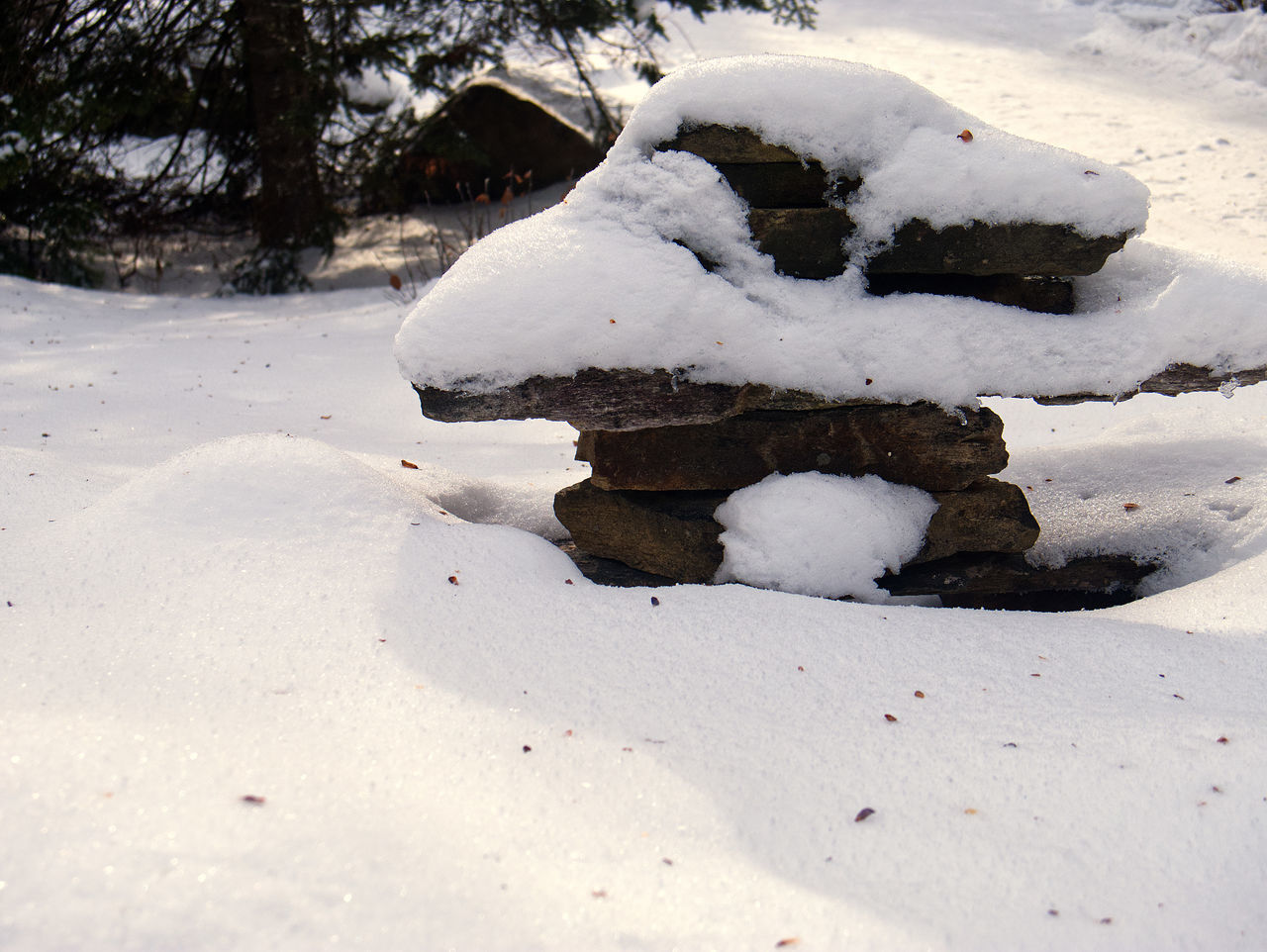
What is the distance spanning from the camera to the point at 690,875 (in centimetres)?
145

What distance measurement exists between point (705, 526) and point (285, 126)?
571 cm

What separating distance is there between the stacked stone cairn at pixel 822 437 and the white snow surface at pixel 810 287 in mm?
51

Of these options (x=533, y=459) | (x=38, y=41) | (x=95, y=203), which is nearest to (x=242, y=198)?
(x=95, y=203)

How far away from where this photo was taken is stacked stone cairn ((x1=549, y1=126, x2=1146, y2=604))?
2471mm

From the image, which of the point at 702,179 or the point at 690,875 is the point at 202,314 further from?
the point at 690,875

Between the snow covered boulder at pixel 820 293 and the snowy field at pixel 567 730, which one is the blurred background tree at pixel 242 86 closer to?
the snowy field at pixel 567 730

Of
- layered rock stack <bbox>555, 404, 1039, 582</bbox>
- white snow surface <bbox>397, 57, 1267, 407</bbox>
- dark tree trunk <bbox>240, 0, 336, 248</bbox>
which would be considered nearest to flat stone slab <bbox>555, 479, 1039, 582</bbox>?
layered rock stack <bbox>555, 404, 1039, 582</bbox>

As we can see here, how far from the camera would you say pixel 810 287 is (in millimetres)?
2529

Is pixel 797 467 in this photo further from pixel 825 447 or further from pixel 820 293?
pixel 820 293

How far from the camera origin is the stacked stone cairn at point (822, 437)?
247 cm

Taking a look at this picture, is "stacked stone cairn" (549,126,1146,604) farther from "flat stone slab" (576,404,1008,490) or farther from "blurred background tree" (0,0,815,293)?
"blurred background tree" (0,0,815,293)

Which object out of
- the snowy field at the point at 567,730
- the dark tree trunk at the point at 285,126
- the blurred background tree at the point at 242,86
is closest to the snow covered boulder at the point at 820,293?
the snowy field at the point at 567,730

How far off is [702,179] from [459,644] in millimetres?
1350

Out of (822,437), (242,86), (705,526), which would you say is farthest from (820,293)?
(242,86)
